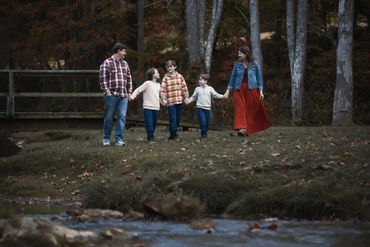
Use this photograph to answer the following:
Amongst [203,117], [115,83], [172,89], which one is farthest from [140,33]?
[115,83]

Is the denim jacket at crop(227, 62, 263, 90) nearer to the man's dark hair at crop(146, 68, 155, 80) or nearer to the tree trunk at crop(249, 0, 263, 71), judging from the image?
the man's dark hair at crop(146, 68, 155, 80)

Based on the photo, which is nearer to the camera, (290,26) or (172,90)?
(172,90)

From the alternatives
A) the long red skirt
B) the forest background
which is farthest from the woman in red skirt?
the forest background

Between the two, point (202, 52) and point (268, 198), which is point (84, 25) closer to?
point (202, 52)

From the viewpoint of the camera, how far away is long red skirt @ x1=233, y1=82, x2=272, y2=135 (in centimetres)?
1889

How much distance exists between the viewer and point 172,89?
18781 millimetres

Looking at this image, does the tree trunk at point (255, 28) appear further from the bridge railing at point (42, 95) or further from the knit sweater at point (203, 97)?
the knit sweater at point (203, 97)

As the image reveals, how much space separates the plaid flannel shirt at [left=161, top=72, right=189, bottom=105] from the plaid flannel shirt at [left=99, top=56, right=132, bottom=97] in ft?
3.56

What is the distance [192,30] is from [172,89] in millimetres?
14234

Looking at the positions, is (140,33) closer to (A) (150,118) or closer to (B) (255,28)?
(B) (255,28)

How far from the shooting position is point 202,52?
33.4 metres

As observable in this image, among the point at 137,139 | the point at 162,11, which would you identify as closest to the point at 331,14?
the point at 162,11

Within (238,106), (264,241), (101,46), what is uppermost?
(101,46)

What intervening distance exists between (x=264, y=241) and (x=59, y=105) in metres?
24.5
